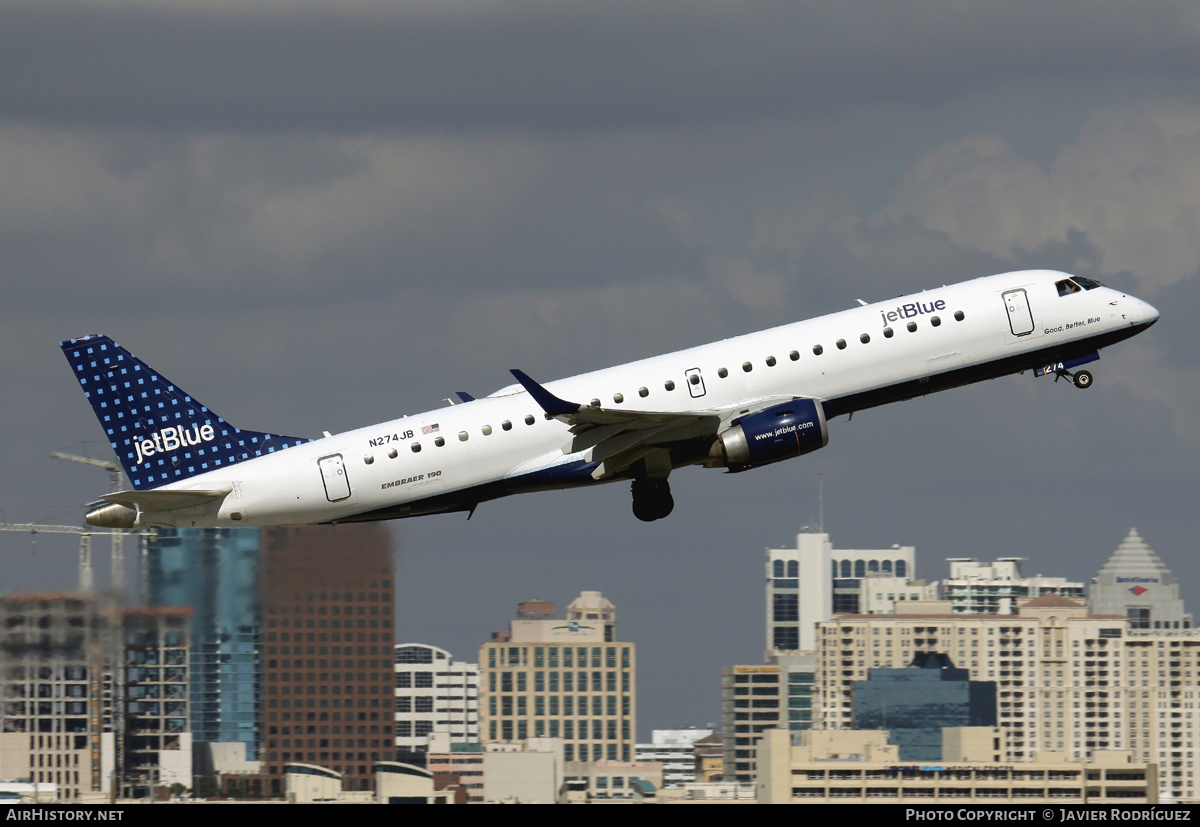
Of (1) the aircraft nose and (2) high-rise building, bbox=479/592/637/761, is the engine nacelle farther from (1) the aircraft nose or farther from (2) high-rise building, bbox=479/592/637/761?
(2) high-rise building, bbox=479/592/637/761

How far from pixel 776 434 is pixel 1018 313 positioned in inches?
311

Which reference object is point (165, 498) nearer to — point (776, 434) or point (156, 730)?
point (776, 434)

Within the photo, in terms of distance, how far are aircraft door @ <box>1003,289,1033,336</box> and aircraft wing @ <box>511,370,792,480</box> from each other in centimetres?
682

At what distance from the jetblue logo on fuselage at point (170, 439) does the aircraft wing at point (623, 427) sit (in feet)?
32.2

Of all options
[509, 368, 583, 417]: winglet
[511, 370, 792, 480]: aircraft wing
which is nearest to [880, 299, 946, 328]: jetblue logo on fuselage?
[511, 370, 792, 480]: aircraft wing

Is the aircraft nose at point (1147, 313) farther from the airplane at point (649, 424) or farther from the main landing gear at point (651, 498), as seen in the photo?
the main landing gear at point (651, 498)

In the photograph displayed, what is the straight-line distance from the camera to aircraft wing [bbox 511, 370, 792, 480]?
46.3 m

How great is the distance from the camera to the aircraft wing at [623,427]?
152 ft

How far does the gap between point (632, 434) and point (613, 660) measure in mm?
139195

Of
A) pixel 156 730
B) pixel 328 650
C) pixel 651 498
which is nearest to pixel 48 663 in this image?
pixel 651 498

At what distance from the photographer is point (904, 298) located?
49.6 m

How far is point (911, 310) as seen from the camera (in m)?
49.3
